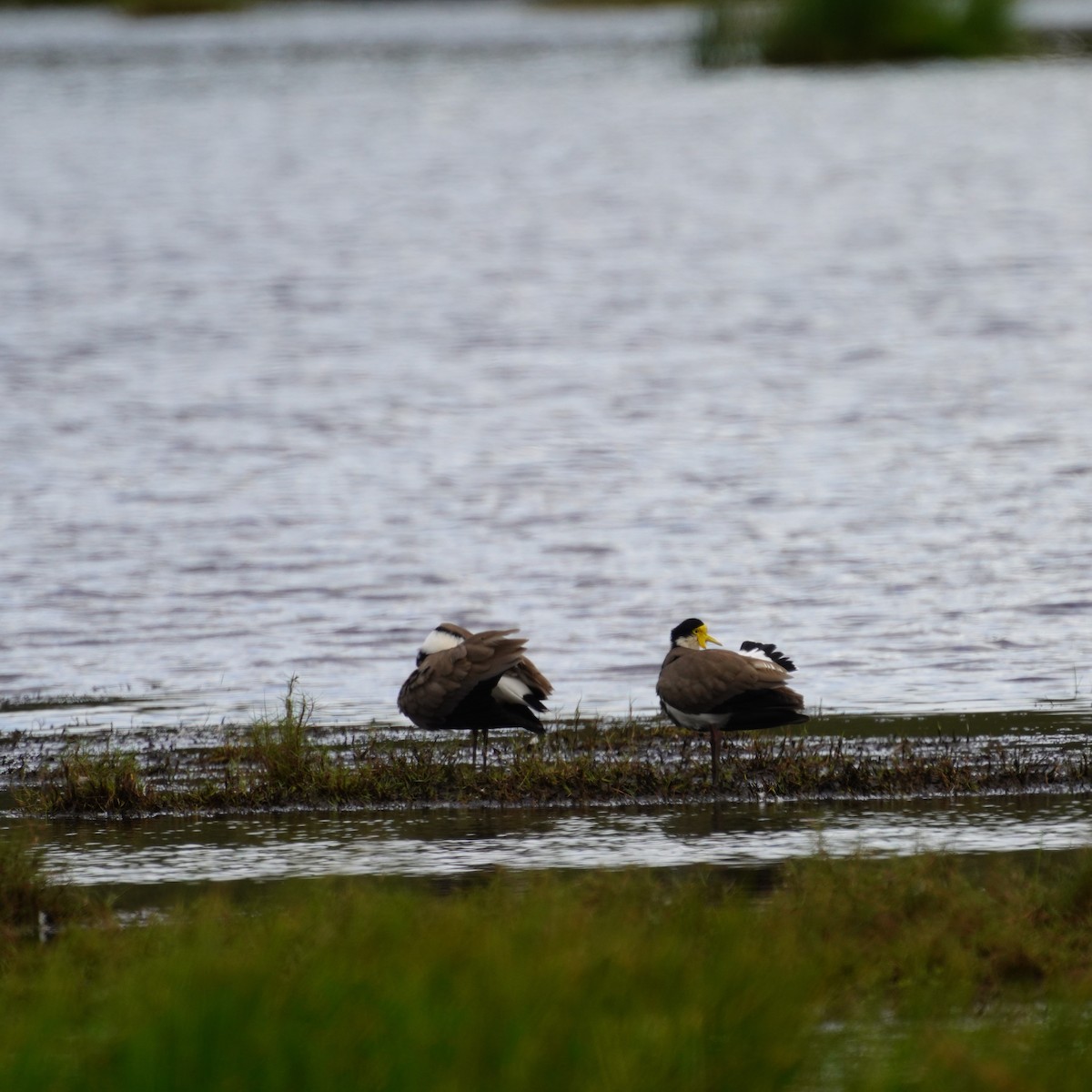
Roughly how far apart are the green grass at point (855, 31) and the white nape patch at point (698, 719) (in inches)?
1643

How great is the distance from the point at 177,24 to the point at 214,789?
7707 centimetres

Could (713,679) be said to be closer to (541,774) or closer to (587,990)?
(541,774)

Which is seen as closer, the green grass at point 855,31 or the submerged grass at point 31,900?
the submerged grass at point 31,900

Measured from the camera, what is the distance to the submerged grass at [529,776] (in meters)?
9.71

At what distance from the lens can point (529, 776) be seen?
32.1 feet

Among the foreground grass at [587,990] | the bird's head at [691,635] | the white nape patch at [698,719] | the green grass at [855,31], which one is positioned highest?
the green grass at [855,31]

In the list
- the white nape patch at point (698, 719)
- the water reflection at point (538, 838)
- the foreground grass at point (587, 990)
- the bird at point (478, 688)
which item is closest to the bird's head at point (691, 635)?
the white nape patch at point (698, 719)

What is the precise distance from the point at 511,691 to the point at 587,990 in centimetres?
396

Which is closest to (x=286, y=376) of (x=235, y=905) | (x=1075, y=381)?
(x=1075, y=381)

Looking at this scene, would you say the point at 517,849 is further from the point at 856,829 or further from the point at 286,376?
the point at 286,376

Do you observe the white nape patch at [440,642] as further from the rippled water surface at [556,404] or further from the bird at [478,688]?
the rippled water surface at [556,404]

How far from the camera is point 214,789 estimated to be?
980 cm

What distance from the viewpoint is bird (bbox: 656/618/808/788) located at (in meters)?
9.51

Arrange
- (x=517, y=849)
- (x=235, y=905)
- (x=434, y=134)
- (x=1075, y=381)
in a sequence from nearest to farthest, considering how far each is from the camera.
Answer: (x=235, y=905) → (x=517, y=849) → (x=1075, y=381) → (x=434, y=134)
